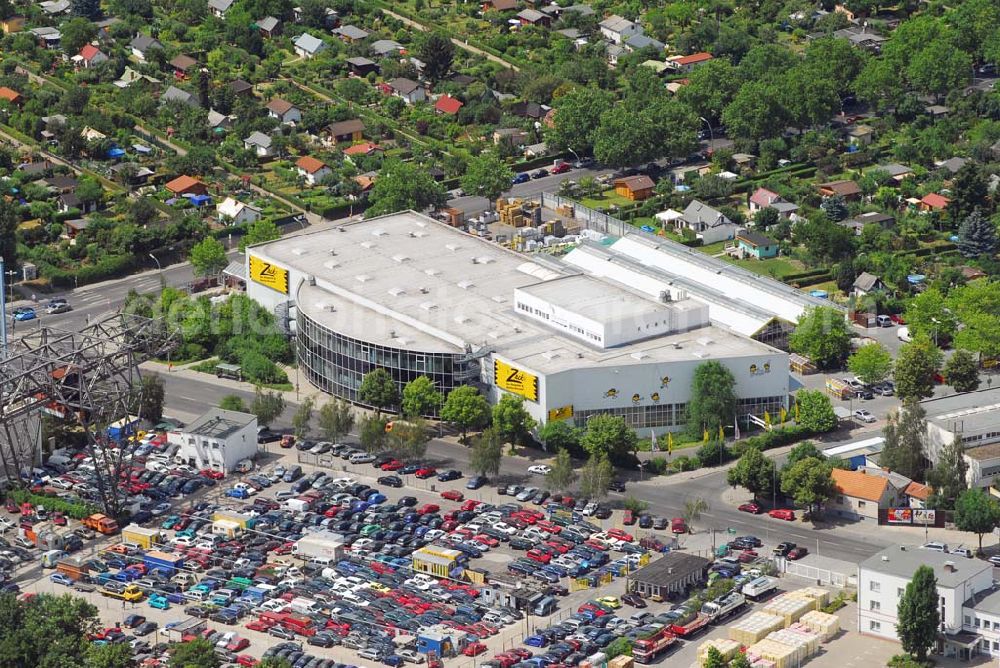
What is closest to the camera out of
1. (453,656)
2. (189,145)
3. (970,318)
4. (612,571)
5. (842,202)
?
(453,656)

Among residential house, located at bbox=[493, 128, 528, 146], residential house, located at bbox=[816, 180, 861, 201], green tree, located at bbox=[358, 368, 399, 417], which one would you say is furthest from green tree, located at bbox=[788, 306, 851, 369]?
residential house, located at bbox=[493, 128, 528, 146]

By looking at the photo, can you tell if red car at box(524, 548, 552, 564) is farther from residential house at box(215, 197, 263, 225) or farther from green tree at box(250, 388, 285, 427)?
residential house at box(215, 197, 263, 225)

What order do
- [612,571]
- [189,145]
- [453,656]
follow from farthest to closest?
[189,145] → [612,571] → [453,656]

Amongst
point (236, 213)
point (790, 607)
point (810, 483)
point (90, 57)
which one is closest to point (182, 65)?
point (90, 57)

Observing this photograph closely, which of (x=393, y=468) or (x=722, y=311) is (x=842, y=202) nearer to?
(x=722, y=311)

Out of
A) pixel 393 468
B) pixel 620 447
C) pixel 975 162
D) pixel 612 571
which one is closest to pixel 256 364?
pixel 393 468

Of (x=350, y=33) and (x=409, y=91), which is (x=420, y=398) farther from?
(x=350, y=33)

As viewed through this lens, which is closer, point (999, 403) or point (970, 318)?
point (999, 403)
